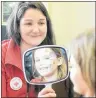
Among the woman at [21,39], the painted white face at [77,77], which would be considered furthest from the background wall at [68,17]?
the painted white face at [77,77]

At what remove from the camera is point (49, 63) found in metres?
0.81

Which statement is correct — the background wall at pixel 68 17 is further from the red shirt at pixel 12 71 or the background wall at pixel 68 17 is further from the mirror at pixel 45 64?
the red shirt at pixel 12 71

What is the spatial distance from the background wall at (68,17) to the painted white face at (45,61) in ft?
0.22

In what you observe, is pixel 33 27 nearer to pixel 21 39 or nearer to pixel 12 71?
pixel 21 39

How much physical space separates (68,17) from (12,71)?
0.30 metres

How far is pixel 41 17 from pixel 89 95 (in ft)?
1.09

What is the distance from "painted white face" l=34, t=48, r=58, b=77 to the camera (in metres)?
0.80

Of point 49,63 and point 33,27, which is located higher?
point 33,27

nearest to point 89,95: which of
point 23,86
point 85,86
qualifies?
point 85,86

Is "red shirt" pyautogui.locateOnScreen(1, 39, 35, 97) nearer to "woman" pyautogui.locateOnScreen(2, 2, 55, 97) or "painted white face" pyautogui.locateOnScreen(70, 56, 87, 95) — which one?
"woman" pyautogui.locateOnScreen(2, 2, 55, 97)

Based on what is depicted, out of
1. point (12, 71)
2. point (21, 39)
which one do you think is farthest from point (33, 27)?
point (12, 71)

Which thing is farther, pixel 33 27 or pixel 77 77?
pixel 33 27

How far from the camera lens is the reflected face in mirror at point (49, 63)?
80 centimetres

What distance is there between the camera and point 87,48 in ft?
2.18
